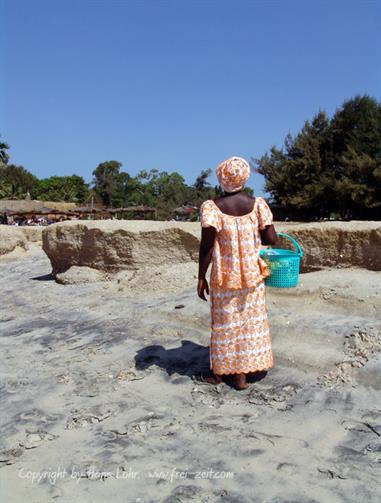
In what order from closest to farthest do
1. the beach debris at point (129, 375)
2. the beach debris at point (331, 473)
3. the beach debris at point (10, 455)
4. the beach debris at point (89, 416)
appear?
→ the beach debris at point (331, 473) < the beach debris at point (10, 455) < the beach debris at point (89, 416) < the beach debris at point (129, 375)

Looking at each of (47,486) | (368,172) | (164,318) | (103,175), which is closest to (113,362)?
(164,318)

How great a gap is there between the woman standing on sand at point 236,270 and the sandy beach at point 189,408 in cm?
26

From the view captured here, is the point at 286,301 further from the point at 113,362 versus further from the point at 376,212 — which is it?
the point at 376,212

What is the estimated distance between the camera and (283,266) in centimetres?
458

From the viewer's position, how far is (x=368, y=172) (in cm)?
1984

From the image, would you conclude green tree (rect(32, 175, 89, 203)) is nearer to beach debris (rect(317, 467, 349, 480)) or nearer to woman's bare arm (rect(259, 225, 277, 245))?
woman's bare arm (rect(259, 225, 277, 245))

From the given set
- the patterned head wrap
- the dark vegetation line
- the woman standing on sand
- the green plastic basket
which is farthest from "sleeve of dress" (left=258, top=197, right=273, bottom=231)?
the dark vegetation line

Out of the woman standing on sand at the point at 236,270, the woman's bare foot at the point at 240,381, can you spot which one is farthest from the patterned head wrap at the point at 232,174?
the woman's bare foot at the point at 240,381

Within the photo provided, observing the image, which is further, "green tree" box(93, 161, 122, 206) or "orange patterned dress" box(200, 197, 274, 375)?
"green tree" box(93, 161, 122, 206)

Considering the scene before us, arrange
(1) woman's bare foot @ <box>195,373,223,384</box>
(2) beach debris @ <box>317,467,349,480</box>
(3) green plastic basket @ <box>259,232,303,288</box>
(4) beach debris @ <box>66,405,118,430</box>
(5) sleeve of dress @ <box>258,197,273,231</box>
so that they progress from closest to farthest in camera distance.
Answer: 1. (2) beach debris @ <box>317,467,349,480</box>
2. (4) beach debris @ <box>66,405,118,430</box>
3. (5) sleeve of dress @ <box>258,197,273,231</box>
4. (1) woman's bare foot @ <box>195,373,223,384</box>
5. (3) green plastic basket @ <box>259,232,303,288</box>

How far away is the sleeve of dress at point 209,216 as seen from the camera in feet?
9.98

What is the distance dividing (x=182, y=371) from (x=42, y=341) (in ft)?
5.86

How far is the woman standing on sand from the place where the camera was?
10.2 feet

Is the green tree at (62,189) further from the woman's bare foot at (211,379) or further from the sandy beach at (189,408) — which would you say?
the woman's bare foot at (211,379)
